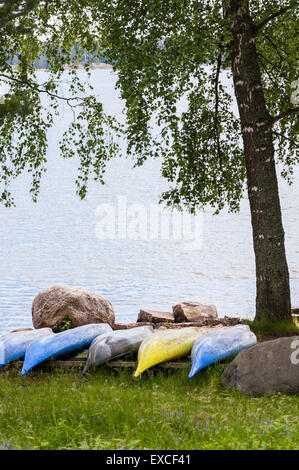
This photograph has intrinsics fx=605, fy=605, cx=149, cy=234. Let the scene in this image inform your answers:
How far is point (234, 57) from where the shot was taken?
Answer: 37.2 feet

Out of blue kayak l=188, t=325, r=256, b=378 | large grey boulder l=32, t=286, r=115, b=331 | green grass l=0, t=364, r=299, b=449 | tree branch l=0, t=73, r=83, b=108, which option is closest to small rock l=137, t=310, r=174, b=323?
large grey boulder l=32, t=286, r=115, b=331

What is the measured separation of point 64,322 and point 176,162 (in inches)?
162

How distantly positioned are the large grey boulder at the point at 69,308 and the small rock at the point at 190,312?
7.61ft

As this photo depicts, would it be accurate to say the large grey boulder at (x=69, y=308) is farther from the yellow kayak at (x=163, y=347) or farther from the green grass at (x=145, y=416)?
the green grass at (x=145, y=416)

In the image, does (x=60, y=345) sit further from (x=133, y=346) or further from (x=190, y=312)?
(x=190, y=312)

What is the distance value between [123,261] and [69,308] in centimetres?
1947

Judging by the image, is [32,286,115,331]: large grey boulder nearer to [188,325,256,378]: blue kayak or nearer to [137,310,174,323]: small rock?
[137,310,174,323]: small rock

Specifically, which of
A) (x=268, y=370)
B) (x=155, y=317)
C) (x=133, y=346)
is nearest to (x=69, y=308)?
(x=155, y=317)

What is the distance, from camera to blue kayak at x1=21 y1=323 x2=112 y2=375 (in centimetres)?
830

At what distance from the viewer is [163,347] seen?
8070 millimetres

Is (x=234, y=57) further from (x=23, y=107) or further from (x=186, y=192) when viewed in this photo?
(x=23, y=107)

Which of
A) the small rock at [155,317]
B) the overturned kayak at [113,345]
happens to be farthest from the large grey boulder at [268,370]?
the small rock at [155,317]

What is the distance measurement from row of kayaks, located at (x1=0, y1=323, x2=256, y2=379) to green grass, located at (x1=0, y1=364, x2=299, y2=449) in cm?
33
